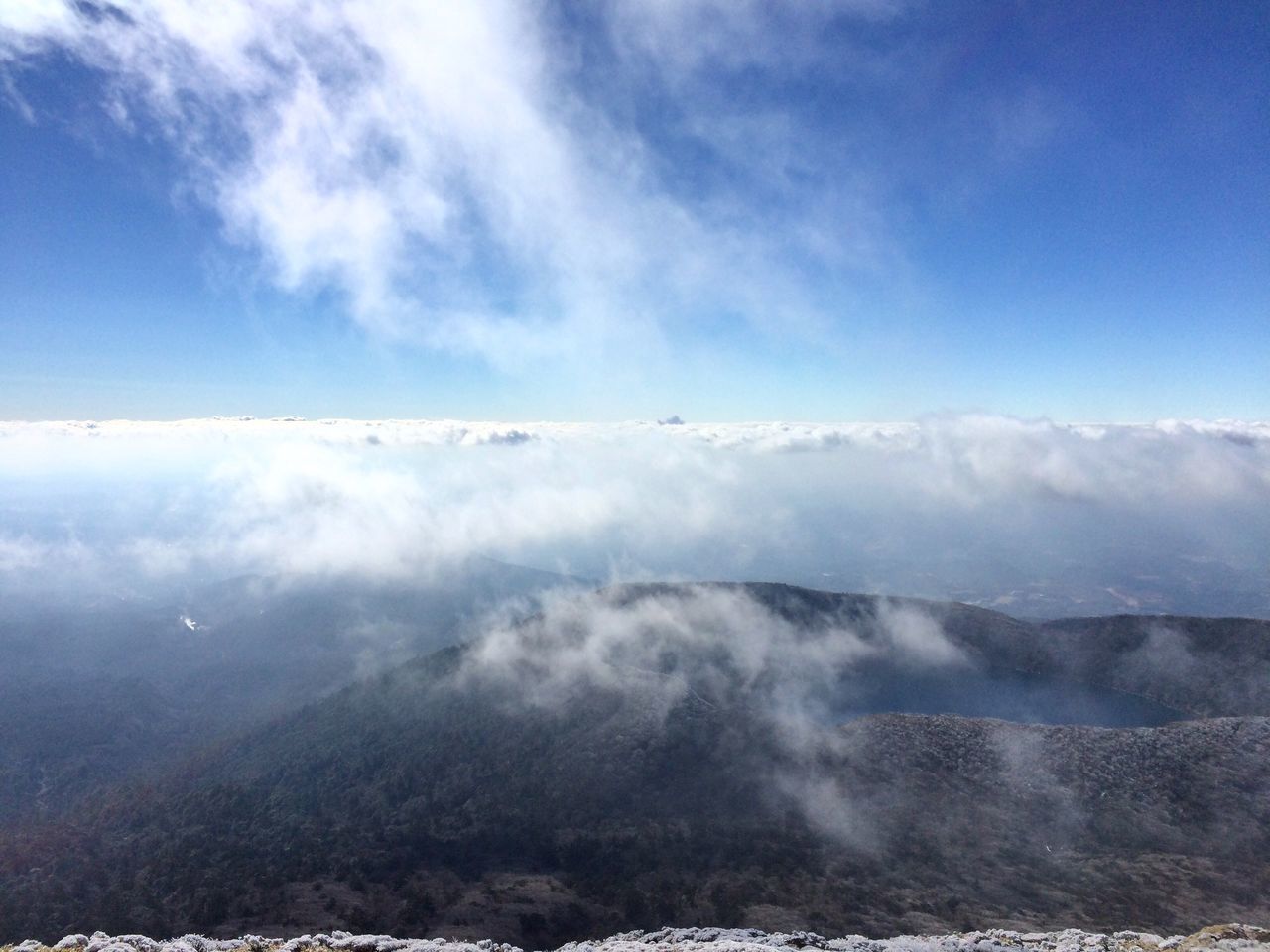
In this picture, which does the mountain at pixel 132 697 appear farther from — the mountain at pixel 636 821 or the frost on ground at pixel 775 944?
the frost on ground at pixel 775 944

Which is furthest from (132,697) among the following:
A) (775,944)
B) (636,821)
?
(775,944)

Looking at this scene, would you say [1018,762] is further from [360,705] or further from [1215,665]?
[360,705]

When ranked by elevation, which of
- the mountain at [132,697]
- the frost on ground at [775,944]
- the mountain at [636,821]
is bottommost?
the mountain at [132,697]

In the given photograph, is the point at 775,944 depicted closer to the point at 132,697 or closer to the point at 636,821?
the point at 636,821

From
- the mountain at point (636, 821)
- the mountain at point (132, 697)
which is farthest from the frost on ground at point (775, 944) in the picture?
the mountain at point (132, 697)

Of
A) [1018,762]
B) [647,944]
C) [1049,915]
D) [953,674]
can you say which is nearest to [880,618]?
[953,674]

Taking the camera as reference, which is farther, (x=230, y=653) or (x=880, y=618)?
(x=230, y=653)
